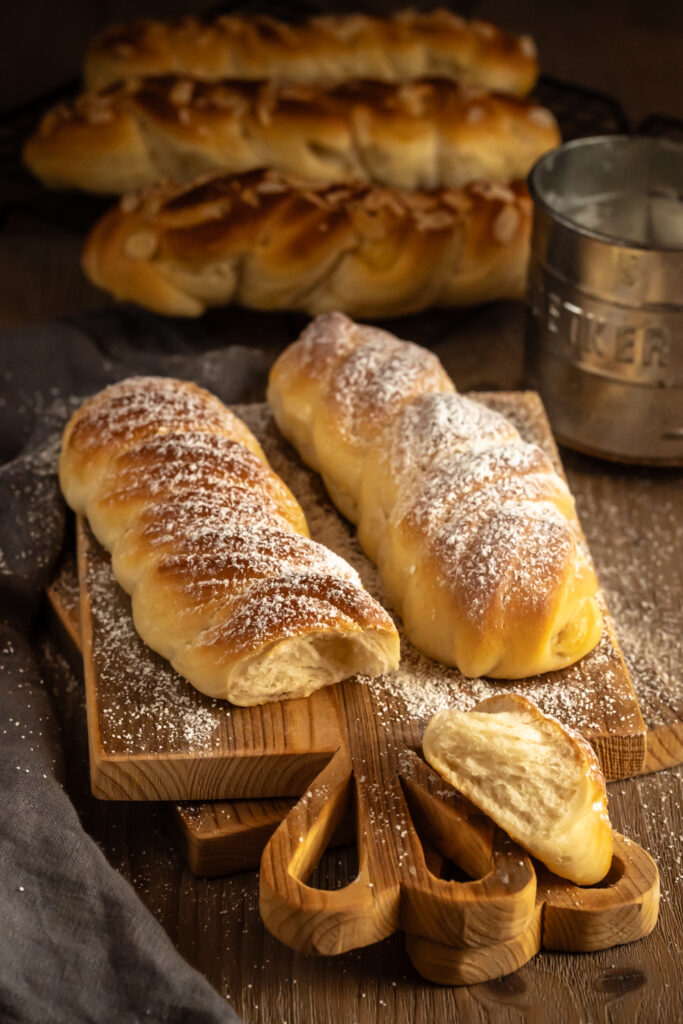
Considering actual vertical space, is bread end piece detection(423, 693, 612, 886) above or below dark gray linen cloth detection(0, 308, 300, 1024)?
above

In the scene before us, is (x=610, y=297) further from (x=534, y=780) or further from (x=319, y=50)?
(x=319, y=50)

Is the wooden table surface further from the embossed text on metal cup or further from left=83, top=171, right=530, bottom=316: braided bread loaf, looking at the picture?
left=83, top=171, right=530, bottom=316: braided bread loaf

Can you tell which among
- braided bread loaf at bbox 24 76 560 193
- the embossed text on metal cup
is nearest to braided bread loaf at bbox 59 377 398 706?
the embossed text on metal cup

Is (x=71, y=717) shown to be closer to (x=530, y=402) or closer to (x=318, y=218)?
(x=530, y=402)

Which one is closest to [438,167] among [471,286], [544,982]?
[471,286]

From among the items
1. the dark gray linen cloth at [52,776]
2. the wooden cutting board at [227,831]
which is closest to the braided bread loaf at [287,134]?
the dark gray linen cloth at [52,776]

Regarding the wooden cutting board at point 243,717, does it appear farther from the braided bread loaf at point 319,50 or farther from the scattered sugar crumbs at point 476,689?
the braided bread loaf at point 319,50

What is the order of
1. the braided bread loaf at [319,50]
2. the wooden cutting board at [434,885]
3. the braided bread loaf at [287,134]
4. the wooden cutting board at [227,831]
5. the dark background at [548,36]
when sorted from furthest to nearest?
1. the dark background at [548,36]
2. the braided bread loaf at [319,50]
3. the braided bread loaf at [287,134]
4. the wooden cutting board at [227,831]
5. the wooden cutting board at [434,885]
